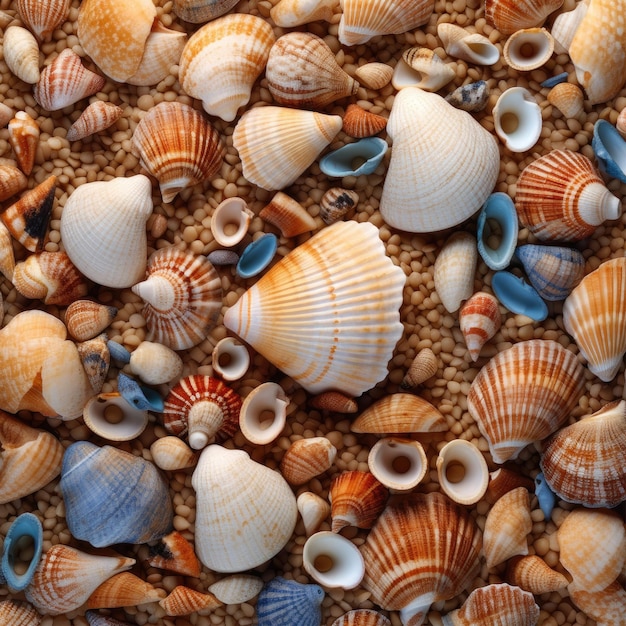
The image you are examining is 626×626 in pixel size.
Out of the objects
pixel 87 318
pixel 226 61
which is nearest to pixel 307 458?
pixel 87 318

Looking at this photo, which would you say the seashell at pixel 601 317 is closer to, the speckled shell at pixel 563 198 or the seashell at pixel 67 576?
the speckled shell at pixel 563 198

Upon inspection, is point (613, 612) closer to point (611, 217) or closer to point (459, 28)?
point (611, 217)

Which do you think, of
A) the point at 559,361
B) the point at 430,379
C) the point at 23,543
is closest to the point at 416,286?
the point at 430,379

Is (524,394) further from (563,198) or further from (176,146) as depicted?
(176,146)

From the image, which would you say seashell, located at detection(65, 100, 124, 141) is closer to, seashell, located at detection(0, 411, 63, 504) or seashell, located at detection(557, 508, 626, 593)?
seashell, located at detection(0, 411, 63, 504)

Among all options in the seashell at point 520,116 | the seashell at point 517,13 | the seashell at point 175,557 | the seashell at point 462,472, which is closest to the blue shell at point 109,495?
the seashell at point 175,557

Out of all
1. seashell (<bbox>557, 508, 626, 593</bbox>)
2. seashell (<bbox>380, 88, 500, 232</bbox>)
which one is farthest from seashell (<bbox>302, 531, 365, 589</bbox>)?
seashell (<bbox>380, 88, 500, 232</bbox>)
